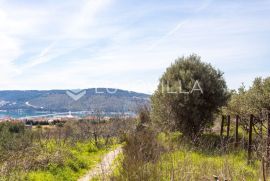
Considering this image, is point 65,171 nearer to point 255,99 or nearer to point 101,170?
point 101,170

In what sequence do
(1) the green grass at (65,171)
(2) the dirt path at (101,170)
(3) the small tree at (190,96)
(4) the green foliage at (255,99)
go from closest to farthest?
1. (2) the dirt path at (101,170)
2. (1) the green grass at (65,171)
3. (4) the green foliage at (255,99)
4. (3) the small tree at (190,96)

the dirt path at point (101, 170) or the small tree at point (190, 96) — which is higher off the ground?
the small tree at point (190, 96)

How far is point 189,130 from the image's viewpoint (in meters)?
20.9

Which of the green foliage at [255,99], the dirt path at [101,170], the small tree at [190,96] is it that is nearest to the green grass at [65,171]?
the dirt path at [101,170]

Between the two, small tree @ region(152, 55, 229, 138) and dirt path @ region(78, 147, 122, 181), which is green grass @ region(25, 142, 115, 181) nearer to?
dirt path @ region(78, 147, 122, 181)

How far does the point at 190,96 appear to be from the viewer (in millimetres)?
19875

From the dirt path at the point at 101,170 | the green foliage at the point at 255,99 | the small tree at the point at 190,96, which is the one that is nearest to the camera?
the dirt path at the point at 101,170

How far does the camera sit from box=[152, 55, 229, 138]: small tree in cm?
2005

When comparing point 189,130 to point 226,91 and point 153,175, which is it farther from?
point 153,175

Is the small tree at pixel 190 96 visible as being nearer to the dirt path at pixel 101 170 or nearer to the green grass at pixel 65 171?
the green grass at pixel 65 171

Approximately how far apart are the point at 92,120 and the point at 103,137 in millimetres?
3932

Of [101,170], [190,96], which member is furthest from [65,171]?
[190,96]

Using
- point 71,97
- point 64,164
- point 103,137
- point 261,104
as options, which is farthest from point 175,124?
point 71,97

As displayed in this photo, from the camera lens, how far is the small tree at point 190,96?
20047mm
